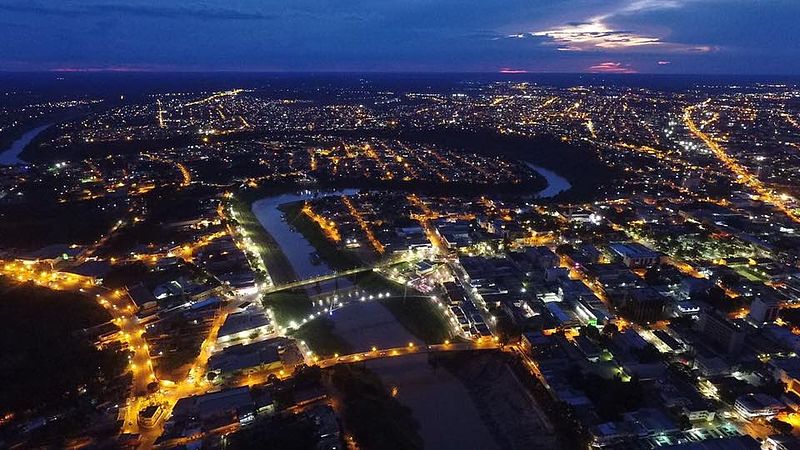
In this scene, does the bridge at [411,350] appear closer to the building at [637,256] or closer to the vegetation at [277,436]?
the vegetation at [277,436]

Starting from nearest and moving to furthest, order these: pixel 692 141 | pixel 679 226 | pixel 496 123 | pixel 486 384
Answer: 1. pixel 486 384
2. pixel 679 226
3. pixel 692 141
4. pixel 496 123

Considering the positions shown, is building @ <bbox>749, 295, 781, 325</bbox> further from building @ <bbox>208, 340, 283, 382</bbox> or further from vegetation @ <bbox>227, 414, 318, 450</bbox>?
building @ <bbox>208, 340, 283, 382</bbox>

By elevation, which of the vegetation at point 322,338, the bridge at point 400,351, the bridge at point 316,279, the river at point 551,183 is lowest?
the vegetation at point 322,338

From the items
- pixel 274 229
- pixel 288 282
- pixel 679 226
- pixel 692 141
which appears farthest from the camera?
pixel 692 141

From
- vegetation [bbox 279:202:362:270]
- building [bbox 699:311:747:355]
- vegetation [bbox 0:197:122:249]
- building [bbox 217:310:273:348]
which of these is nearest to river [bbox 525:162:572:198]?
vegetation [bbox 279:202:362:270]

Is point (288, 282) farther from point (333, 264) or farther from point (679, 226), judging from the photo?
point (679, 226)

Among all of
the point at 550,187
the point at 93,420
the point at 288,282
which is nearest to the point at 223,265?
the point at 288,282

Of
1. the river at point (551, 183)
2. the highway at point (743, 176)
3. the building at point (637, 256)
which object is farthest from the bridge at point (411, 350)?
the highway at point (743, 176)

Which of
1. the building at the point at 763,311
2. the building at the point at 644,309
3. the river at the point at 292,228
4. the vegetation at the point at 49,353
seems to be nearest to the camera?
the vegetation at the point at 49,353

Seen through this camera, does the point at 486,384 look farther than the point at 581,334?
No
